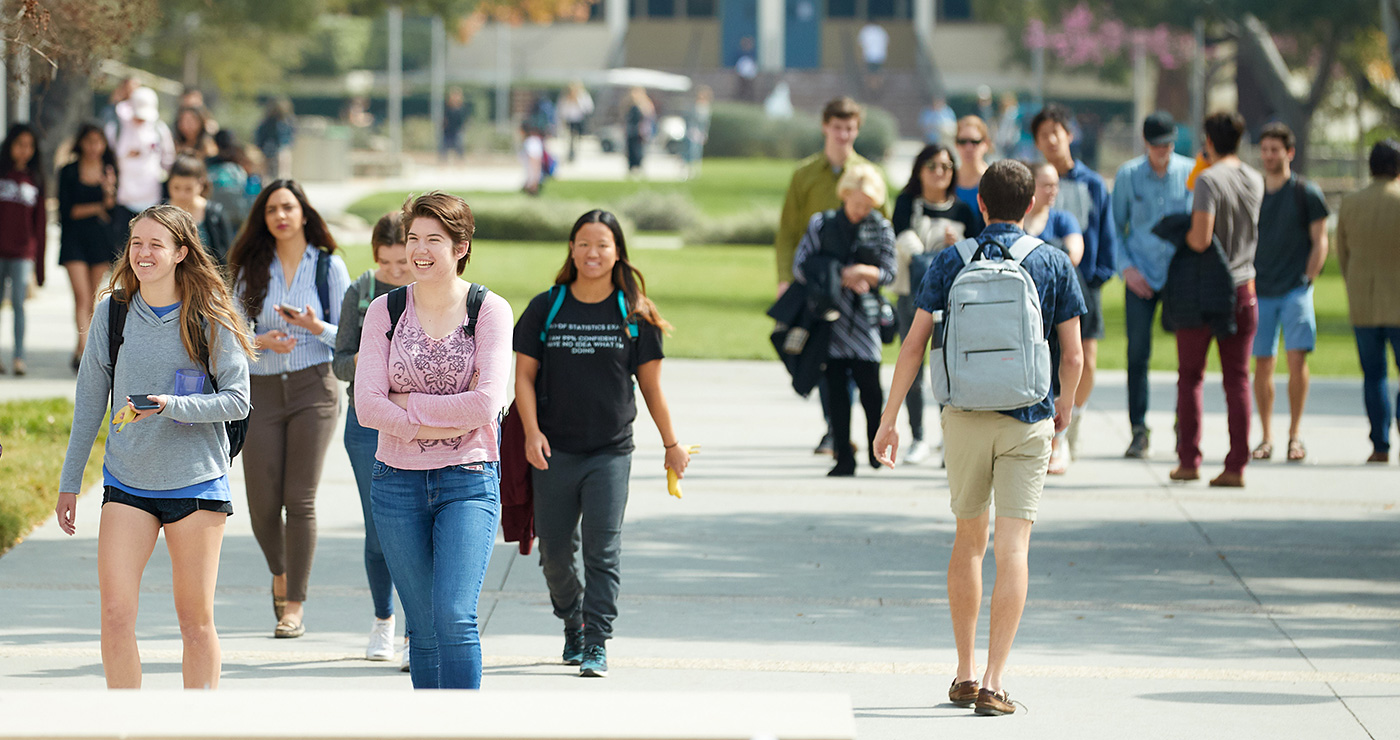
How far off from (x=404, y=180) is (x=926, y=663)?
34.7 m

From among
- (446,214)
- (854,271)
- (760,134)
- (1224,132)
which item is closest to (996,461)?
(446,214)

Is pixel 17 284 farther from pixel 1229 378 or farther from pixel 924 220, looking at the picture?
pixel 1229 378

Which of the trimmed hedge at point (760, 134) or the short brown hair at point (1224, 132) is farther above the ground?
the trimmed hedge at point (760, 134)

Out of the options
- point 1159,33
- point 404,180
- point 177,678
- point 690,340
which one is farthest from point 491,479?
point 1159,33

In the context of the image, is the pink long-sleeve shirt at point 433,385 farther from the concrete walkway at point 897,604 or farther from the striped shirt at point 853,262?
the striped shirt at point 853,262

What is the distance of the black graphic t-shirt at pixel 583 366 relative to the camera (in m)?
6.29

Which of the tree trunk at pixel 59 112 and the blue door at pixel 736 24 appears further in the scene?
the blue door at pixel 736 24

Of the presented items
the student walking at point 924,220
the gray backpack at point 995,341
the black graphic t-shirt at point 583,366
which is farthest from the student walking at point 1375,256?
the black graphic t-shirt at point 583,366

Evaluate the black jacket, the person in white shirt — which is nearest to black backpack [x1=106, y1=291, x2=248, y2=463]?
the black jacket

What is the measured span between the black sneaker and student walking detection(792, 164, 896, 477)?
1.93 metres

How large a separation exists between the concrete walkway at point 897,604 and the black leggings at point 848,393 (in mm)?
307

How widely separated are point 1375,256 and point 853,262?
10.8 feet

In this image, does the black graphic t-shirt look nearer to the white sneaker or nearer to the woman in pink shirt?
the white sneaker

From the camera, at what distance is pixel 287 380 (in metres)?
6.91
